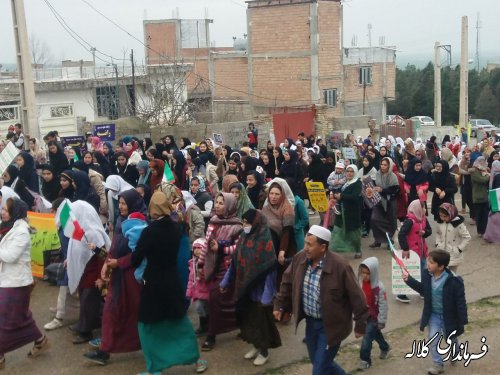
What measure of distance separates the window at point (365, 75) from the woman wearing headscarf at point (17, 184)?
139 ft

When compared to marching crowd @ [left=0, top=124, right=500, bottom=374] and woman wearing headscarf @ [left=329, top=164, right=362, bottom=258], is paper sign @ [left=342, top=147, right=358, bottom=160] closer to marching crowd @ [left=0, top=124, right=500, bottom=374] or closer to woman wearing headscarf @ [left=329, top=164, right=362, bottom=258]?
woman wearing headscarf @ [left=329, top=164, right=362, bottom=258]

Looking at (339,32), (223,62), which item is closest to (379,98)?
(339,32)

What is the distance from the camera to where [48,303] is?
8.37 metres

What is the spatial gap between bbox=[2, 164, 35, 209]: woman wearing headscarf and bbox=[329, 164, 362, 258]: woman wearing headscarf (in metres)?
4.36

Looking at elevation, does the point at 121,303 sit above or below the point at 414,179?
below

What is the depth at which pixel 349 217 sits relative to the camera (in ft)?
33.5

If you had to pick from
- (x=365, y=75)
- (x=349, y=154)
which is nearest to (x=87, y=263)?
(x=349, y=154)

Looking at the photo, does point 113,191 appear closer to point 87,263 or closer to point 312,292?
point 87,263

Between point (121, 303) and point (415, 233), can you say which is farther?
point (415, 233)

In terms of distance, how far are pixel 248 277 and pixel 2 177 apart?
556 cm

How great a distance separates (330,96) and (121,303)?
4080cm

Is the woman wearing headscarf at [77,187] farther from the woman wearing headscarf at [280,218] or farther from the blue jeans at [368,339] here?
the blue jeans at [368,339]

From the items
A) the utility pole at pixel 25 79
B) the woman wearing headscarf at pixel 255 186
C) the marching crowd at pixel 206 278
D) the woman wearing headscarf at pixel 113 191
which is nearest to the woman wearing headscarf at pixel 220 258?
the marching crowd at pixel 206 278

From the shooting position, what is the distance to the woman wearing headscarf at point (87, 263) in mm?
6836
